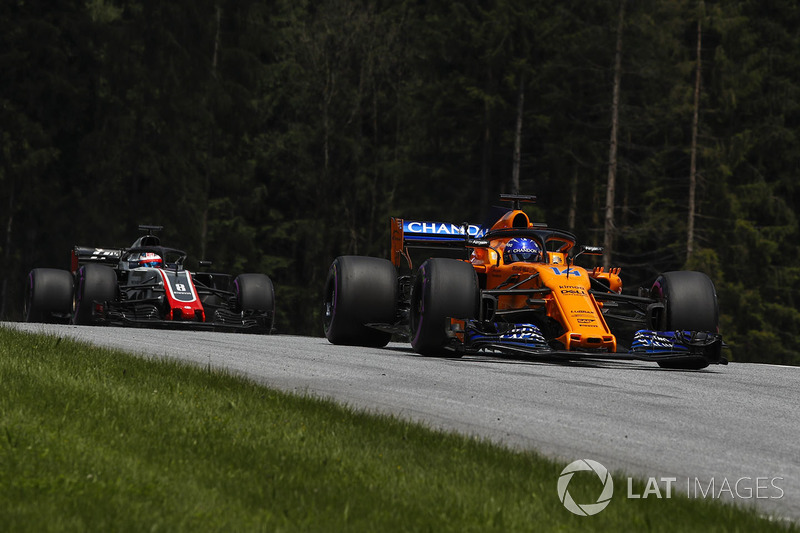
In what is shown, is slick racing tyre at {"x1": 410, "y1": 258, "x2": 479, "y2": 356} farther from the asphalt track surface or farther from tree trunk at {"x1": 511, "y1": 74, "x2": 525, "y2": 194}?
tree trunk at {"x1": 511, "y1": 74, "x2": 525, "y2": 194}

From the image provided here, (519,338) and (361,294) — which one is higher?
(361,294)

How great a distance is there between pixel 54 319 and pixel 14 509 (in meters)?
18.6

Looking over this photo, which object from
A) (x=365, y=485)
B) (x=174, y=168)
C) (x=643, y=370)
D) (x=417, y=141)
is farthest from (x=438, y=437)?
(x=417, y=141)

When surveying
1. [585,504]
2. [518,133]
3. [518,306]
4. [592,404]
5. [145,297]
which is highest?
[518,133]

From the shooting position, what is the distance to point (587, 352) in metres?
13.7

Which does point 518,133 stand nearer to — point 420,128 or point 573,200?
point 573,200

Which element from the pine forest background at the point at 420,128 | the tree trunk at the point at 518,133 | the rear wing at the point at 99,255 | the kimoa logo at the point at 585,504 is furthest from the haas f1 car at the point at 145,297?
the tree trunk at the point at 518,133

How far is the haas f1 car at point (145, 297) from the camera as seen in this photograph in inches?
875

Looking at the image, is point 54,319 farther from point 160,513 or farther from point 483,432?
point 160,513

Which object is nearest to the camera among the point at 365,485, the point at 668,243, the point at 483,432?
the point at 365,485

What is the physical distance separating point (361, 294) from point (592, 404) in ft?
23.4

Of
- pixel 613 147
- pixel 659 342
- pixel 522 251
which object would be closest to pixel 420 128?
pixel 613 147

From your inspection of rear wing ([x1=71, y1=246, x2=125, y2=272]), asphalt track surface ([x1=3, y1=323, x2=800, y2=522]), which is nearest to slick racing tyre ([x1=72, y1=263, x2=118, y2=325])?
rear wing ([x1=71, y1=246, x2=125, y2=272])

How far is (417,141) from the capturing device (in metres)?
48.4
